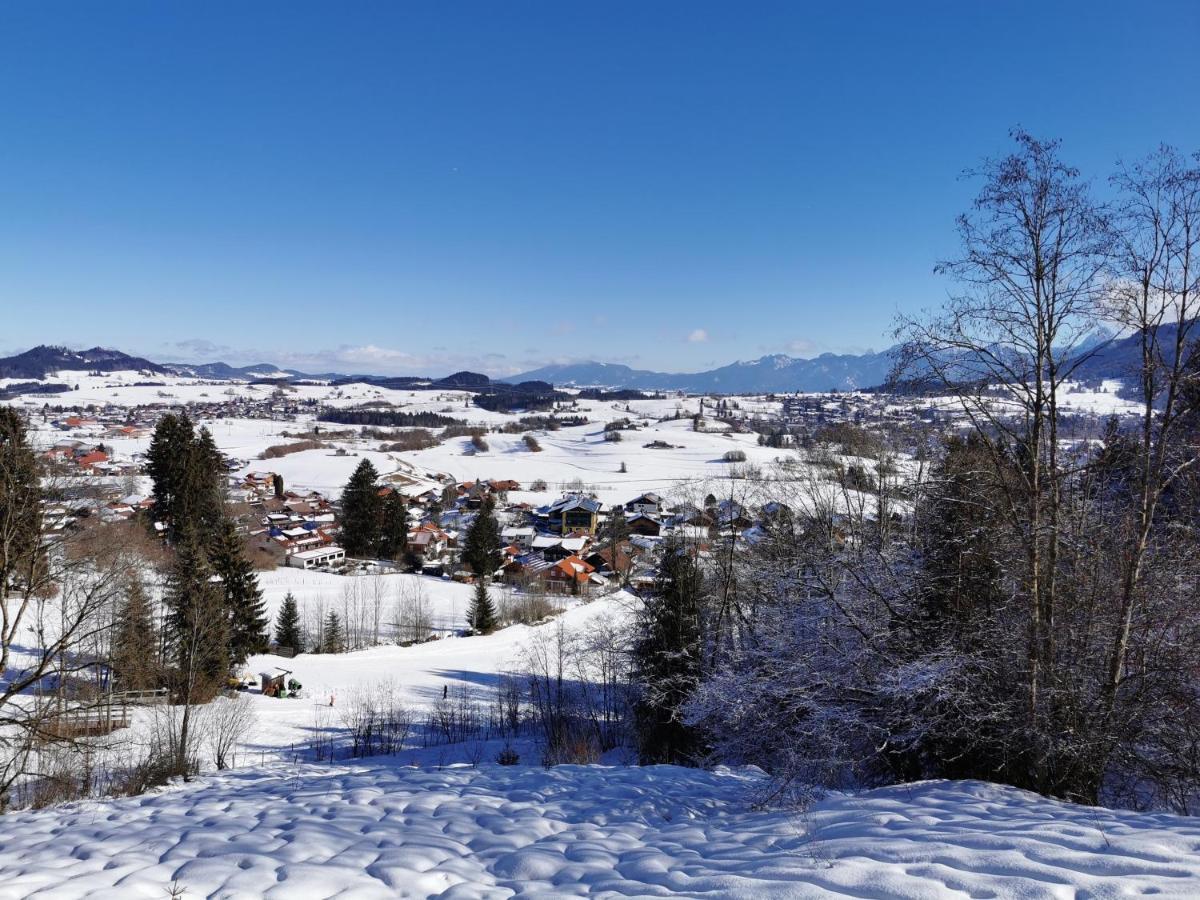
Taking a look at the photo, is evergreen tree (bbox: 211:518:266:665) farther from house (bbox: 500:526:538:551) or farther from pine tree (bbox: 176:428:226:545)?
house (bbox: 500:526:538:551)

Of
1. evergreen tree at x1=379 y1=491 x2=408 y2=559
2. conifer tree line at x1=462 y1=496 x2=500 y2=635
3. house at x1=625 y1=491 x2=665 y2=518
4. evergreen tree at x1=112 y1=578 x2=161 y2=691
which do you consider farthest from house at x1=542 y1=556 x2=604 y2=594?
evergreen tree at x1=112 y1=578 x2=161 y2=691

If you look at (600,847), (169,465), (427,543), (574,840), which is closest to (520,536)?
(427,543)

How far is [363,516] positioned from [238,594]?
846 inches

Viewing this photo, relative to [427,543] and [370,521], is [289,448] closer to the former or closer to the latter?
[427,543]

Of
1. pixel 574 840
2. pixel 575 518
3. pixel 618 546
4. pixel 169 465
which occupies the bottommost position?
pixel 575 518

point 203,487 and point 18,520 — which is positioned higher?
point 18,520

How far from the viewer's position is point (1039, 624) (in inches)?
233

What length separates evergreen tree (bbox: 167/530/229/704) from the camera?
17344mm

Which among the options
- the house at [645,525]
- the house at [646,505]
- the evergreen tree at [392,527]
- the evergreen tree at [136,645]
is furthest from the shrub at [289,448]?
the evergreen tree at [136,645]

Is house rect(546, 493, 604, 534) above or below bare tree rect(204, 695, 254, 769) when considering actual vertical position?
below

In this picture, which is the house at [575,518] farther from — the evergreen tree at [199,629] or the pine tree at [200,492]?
the evergreen tree at [199,629]

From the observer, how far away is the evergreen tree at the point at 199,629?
56.9ft

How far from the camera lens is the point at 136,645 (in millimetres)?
17641

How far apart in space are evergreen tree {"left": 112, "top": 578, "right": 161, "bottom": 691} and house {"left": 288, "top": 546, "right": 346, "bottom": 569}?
2407cm
